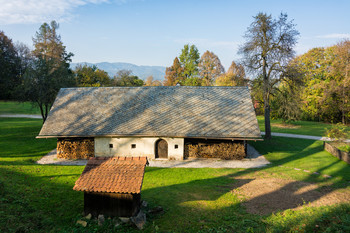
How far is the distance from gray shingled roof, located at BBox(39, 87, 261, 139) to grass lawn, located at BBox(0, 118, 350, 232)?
130 inches

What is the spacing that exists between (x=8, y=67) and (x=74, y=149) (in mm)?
49219

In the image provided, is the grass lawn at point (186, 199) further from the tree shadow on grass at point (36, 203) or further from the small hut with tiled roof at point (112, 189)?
the small hut with tiled roof at point (112, 189)

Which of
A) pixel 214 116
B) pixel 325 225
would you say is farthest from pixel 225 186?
pixel 214 116

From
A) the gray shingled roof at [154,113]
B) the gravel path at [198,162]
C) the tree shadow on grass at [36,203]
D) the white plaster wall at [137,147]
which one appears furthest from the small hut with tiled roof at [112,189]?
the white plaster wall at [137,147]

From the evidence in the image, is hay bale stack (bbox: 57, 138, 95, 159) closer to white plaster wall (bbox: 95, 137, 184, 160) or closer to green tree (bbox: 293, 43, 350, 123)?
white plaster wall (bbox: 95, 137, 184, 160)

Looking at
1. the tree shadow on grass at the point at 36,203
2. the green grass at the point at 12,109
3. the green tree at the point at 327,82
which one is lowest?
the tree shadow on grass at the point at 36,203

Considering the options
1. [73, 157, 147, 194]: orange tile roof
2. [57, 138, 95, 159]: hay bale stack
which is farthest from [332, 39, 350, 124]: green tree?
[73, 157, 147, 194]: orange tile roof

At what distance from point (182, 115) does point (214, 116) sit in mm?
2790

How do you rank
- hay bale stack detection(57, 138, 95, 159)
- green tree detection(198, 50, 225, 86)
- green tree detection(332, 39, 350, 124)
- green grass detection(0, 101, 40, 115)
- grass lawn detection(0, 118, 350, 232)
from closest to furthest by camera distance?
grass lawn detection(0, 118, 350, 232)
hay bale stack detection(57, 138, 95, 159)
green tree detection(332, 39, 350, 124)
green grass detection(0, 101, 40, 115)
green tree detection(198, 50, 225, 86)

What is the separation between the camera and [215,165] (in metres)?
18.1

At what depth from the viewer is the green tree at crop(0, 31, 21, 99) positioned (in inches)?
2096

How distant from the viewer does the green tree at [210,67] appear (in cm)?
5778

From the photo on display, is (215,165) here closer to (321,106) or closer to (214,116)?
(214,116)

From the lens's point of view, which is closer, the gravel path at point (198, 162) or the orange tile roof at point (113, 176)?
the orange tile roof at point (113, 176)
